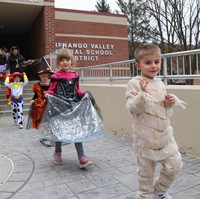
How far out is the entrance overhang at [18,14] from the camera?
12.6 m

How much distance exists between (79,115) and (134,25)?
113 ft

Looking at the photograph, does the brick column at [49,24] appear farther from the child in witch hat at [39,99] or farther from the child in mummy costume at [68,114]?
the child in mummy costume at [68,114]

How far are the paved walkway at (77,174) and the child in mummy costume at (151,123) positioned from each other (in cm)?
63

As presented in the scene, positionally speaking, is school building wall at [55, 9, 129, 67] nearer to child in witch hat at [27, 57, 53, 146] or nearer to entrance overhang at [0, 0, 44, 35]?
entrance overhang at [0, 0, 44, 35]

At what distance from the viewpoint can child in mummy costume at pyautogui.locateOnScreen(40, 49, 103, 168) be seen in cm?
406

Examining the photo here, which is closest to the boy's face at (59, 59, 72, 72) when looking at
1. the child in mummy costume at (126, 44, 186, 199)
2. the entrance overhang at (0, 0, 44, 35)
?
the child in mummy costume at (126, 44, 186, 199)

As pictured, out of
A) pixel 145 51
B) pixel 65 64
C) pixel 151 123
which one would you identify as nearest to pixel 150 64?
pixel 145 51

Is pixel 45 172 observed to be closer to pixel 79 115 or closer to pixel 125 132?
pixel 79 115

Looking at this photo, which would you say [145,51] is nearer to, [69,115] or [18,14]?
[69,115]

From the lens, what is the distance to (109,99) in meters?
6.82

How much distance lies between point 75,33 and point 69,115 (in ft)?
50.5

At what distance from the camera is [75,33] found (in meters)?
18.9

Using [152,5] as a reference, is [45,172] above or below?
below

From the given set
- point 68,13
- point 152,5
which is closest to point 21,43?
point 68,13
